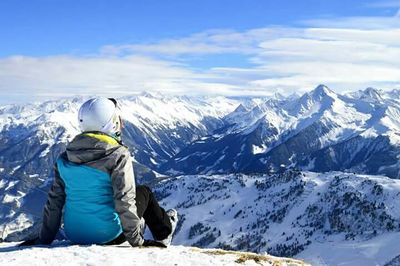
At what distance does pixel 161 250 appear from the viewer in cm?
1609

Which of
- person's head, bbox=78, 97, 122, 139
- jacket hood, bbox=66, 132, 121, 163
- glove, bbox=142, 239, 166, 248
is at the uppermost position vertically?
person's head, bbox=78, 97, 122, 139

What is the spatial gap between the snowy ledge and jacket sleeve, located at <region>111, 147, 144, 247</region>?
81 centimetres

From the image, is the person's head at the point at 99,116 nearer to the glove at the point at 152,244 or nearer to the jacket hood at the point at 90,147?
the jacket hood at the point at 90,147

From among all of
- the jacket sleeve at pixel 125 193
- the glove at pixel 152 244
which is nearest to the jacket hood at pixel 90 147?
the jacket sleeve at pixel 125 193

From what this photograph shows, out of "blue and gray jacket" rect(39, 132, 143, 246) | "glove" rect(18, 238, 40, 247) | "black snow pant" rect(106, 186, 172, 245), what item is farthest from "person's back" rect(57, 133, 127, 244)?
"glove" rect(18, 238, 40, 247)

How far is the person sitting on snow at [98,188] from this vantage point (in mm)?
15172

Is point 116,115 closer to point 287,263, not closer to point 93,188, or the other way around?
point 93,188

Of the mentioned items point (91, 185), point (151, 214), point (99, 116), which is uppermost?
point (99, 116)

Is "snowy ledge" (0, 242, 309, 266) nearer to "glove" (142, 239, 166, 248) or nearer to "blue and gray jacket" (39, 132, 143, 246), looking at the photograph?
"glove" (142, 239, 166, 248)

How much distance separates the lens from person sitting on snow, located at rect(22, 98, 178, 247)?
49.8 ft

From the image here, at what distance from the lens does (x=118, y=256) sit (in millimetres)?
14734

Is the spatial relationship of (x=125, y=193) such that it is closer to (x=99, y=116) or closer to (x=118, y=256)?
(x=118, y=256)

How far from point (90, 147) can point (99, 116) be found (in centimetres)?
92

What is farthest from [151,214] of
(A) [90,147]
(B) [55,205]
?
(A) [90,147]
